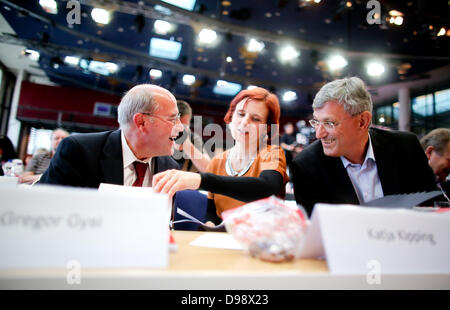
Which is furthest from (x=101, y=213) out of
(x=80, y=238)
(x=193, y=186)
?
(x=193, y=186)

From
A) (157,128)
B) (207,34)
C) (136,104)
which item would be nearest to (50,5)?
(207,34)

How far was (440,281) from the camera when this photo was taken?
537 millimetres

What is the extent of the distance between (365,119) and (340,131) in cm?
20

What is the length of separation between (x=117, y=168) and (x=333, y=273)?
3.23 ft

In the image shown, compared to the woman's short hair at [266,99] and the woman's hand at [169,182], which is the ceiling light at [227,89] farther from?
the woman's hand at [169,182]

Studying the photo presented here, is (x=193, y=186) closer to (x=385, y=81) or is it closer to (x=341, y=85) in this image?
(x=341, y=85)

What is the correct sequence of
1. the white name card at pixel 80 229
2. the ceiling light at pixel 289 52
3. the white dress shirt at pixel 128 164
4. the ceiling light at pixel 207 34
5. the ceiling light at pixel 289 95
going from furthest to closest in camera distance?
the ceiling light at pixel 289 95
the ceiling light at pixel 289 52
the ceiling light at pixel 207 34
the white dress shirt at pixel 128 164
the white name card at pixel 80 229

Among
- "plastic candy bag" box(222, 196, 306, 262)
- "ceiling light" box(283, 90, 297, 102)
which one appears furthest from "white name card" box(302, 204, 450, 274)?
"ceiling light" box(283, 90, 297, 102)

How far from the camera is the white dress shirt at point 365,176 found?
1416 mm

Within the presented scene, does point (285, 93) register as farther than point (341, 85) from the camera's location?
Yes

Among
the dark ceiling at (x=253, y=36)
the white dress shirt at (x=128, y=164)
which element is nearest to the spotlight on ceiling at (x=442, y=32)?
the dark ceiling at (x=253, y=36)

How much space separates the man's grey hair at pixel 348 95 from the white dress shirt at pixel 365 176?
214 millimetres

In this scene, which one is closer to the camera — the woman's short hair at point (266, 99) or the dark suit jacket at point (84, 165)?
the dark suit jacket at point (84, 165)
